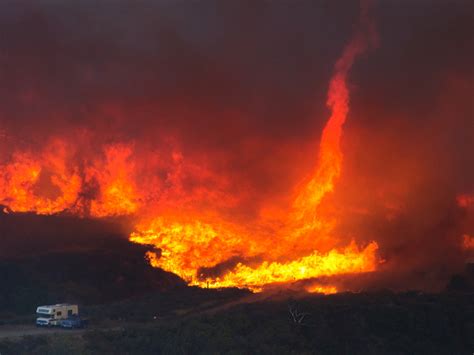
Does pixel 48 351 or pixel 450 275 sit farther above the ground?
pixel 450 275

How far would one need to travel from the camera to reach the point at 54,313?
4356 centimetres

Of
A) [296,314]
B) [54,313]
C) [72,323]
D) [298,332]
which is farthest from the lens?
[54,313]

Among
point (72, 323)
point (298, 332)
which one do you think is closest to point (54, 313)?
point (72, 323)

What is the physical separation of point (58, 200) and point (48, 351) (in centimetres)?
1697

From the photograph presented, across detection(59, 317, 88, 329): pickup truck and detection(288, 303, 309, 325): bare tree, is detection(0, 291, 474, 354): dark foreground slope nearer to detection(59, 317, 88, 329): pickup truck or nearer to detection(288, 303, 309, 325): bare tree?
detection(288, 303, 309, 325): bare tree

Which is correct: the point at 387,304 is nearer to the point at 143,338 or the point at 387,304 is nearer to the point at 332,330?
the point at 332,330

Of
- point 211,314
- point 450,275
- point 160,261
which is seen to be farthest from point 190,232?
point 450,275

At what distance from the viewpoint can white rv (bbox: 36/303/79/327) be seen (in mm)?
42906

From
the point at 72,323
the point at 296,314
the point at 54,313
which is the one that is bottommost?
the point at 296,314

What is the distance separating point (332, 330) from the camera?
39750 mm

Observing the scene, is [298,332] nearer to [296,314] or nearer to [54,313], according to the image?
[296,314]

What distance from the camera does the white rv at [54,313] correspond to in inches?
1689

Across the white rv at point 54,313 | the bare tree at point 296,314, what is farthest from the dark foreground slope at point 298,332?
the white rv at point 54,313

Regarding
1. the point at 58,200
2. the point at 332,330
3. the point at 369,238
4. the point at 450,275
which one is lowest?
the point at 332,330
